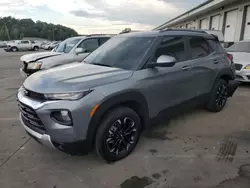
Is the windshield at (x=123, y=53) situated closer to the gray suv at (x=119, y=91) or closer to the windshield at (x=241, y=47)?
the gray suv at (x=119, y=91)

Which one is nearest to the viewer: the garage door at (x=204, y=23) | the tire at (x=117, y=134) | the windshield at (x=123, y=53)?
the tire at (x=117, y=134)

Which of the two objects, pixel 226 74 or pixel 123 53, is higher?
pixel 123 53

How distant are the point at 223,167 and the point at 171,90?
131 centimetres

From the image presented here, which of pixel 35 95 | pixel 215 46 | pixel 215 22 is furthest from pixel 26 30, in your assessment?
pixel 35 95

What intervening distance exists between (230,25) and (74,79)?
59.9 ft

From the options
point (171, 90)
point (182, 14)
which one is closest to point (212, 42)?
point (171, 90)

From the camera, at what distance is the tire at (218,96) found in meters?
4.34

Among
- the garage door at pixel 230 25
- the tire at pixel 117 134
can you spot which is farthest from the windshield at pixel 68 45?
the garage door at pixel 230 25

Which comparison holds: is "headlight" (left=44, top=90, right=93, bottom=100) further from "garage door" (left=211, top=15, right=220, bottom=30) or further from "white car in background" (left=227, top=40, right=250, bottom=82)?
"garage door" (left=211, top=15, right=220, bottom=30)

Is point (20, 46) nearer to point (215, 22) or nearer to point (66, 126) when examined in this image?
point (215, 22)

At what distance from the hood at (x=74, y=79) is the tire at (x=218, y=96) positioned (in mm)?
2372

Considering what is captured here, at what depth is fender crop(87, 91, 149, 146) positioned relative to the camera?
8.04ft

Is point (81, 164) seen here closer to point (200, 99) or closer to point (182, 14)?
point (200, 99)

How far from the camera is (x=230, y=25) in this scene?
675 inches
